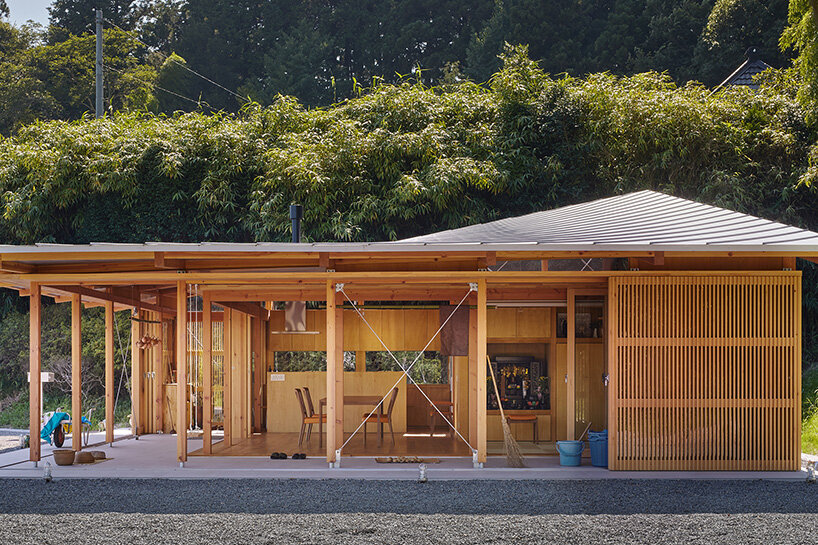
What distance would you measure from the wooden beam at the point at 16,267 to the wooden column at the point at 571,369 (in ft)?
20.6

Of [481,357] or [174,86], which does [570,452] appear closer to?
[481,357]

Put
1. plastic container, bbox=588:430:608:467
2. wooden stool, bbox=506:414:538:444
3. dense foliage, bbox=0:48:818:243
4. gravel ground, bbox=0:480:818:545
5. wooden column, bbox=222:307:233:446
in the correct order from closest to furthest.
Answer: gravel ground, bbox=0:480:818:545 → plastic container, bbox=588:430:608:467 → wooden stool, bbox=506:414:538:444 → wooden column, bbox=222:307:233:446 → dense foliage, bbox=0:48:818:243

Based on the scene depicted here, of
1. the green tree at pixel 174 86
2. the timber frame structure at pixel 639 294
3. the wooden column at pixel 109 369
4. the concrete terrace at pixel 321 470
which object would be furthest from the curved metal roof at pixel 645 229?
the green tree at pixel 174 86

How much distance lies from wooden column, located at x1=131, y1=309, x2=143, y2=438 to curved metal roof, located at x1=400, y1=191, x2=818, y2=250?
5129mm

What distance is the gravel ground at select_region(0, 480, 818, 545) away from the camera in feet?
20.4

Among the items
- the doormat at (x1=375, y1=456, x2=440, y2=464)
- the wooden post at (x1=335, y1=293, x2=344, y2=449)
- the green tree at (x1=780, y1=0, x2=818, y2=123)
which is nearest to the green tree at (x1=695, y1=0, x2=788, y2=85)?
the green tree at (x1=780, y1=0, x2=818, y2=123)

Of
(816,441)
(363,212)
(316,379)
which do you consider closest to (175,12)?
(363,212)

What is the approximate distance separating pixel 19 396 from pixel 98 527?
15.8 m

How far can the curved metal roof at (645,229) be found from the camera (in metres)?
8.20

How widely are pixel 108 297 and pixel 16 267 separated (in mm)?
1736

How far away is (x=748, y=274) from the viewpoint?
888 centimetres

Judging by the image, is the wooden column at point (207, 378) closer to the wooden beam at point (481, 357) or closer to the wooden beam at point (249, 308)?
the wooden beam at point (249, 308)

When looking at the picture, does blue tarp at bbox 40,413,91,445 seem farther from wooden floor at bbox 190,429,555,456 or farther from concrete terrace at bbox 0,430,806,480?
wooden floor at bbox 190,429,555,456

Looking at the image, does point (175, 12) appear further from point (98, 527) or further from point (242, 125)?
point (98, 527)
